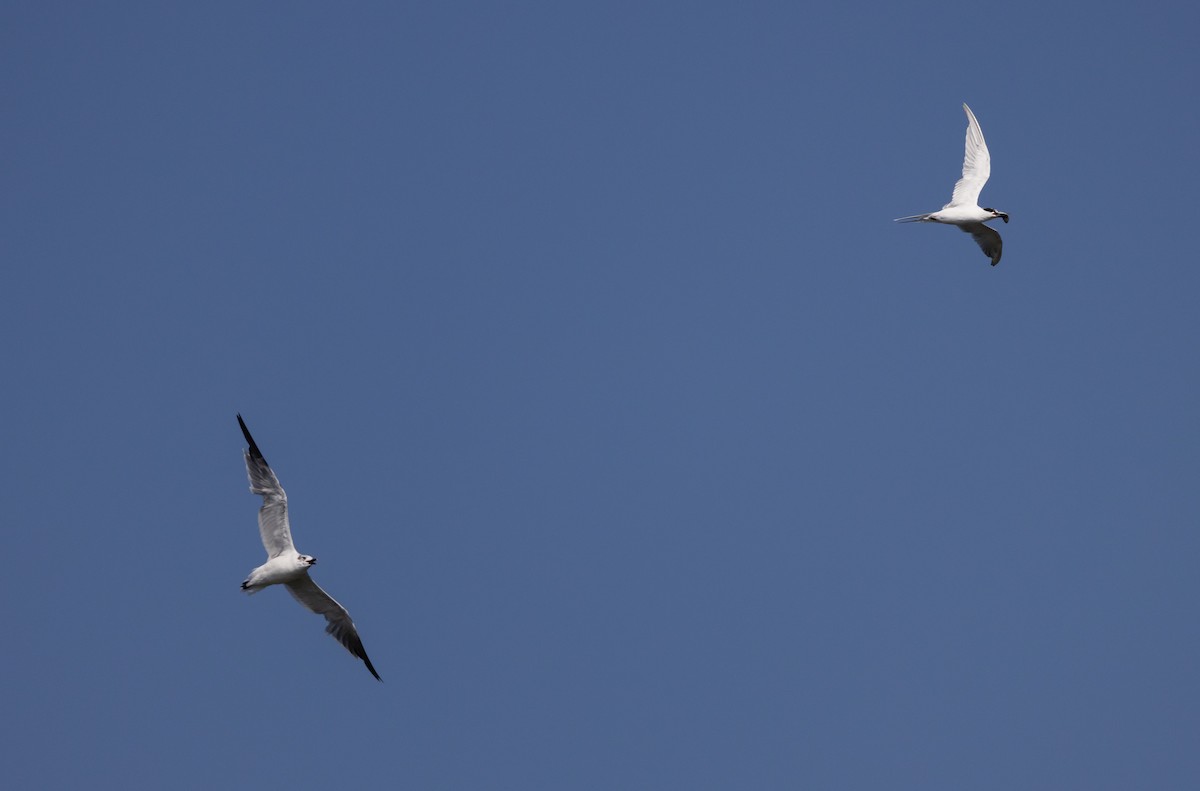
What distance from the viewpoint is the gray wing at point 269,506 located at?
93.3ft

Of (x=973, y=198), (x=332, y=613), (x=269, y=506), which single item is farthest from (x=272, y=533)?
(x=973, y=198)

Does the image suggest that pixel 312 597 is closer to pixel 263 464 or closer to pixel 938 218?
pixel 263 464

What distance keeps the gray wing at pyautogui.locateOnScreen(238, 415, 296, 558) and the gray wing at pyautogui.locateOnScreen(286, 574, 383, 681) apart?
1133 millimetres

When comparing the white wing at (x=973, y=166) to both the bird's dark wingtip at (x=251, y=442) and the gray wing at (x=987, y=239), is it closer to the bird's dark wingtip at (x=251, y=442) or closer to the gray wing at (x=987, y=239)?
the gray wing at (x=987, y=239)

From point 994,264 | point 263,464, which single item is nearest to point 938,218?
point 994,264

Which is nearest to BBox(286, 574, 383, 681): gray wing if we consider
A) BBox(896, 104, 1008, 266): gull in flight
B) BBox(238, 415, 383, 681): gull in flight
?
BBox(238, 415, 383, 681): gull in flight

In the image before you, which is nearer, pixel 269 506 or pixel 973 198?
pixel 269 506

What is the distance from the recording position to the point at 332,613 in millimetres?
30219

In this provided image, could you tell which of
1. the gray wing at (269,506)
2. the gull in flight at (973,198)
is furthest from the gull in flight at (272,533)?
the gull in flight at (973,198)

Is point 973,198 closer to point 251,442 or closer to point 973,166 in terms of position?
point 973,166

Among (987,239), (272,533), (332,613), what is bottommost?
(332,613)

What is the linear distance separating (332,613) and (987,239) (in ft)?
53.1

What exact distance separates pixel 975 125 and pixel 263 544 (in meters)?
17.4

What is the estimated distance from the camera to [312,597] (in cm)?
2980
